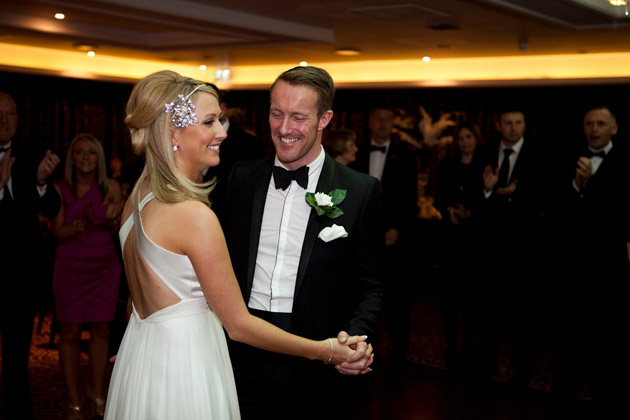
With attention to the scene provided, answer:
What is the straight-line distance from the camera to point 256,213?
8.79 ft

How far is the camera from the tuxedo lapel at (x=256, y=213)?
8.57ft

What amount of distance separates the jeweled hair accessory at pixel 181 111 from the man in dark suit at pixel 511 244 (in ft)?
12.3

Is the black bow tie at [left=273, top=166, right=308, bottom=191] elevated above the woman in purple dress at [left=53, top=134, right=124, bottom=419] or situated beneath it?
elevated above

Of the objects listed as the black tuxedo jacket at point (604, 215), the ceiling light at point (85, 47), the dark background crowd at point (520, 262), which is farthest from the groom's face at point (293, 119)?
the ceiling light at point (85, 47)

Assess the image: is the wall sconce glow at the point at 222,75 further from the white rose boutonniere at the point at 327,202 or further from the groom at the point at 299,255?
the white rose boutonniere at the point at 327,202

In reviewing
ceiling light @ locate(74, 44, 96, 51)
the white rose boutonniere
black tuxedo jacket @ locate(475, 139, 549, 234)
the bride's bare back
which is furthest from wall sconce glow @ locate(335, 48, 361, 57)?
the bride's bare back

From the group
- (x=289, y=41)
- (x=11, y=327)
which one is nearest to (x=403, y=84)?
(x=289, y=41)

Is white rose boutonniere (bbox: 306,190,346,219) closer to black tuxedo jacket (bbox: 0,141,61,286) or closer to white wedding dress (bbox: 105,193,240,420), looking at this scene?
white wedding dress (bbox: 105,193,240,420)

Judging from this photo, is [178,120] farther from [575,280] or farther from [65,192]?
[575,280]

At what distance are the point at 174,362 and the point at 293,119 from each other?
3.15 ft

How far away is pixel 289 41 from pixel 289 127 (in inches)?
221

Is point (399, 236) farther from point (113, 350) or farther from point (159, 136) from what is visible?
point (159, 136)

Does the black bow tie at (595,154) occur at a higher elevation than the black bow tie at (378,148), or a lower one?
lower

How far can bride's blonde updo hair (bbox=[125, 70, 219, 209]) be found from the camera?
2.14 m
